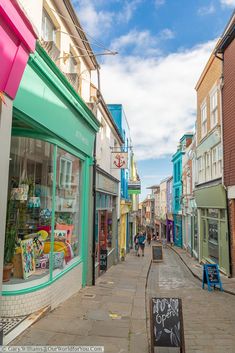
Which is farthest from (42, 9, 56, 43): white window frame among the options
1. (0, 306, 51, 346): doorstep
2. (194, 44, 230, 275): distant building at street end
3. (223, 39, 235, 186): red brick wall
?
(194, 44, 230, 275): distant building at street end

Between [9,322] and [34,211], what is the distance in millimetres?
2080

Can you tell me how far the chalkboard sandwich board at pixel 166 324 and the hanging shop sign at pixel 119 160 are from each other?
9755 mm

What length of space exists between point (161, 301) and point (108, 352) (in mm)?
1016

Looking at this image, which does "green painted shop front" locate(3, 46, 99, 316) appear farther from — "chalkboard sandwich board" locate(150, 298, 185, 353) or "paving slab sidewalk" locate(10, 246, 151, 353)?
"chalkboard sandwich board" locate(150, 298, 185, 353)

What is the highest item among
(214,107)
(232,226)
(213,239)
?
(214,107)

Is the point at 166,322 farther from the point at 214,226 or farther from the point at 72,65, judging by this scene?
the point at 214,226

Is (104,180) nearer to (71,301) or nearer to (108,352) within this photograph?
(71,301)

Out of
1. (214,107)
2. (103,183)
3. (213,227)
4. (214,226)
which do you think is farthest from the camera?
(213,227)

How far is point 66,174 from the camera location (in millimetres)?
7609

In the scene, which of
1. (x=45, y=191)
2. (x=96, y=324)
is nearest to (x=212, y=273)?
(x=96, y=324)

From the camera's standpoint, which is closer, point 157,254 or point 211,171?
point 211,171

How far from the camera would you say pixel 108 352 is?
4.30m

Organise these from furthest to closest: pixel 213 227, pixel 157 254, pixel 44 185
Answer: pixel 157 254
pixel 213 227
pixel 44 185

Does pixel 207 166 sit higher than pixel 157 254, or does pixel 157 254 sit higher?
pixel 207 166
